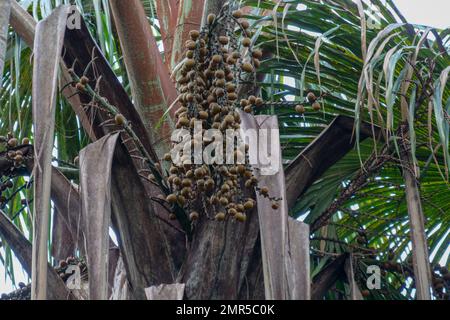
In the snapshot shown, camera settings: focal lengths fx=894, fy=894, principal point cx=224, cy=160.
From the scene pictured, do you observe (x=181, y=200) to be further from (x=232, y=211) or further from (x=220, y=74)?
(x=220, y=74)

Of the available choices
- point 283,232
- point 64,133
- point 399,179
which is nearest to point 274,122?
point 283,232

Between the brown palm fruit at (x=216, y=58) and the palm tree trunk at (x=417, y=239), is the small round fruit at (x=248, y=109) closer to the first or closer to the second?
the brown palm fruit at (x=216, y=58)

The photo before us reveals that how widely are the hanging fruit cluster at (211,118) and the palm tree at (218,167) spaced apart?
0.01 metres

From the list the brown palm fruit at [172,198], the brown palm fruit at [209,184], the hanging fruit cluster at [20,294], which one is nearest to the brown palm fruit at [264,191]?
the brown palm fruit at [209,184]

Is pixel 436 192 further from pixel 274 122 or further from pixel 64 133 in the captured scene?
pixel 64 133

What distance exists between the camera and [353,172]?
2.92 m

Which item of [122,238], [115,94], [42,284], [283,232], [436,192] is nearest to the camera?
[42,284]

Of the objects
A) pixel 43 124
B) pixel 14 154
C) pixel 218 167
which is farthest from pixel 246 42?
pixel 14 154

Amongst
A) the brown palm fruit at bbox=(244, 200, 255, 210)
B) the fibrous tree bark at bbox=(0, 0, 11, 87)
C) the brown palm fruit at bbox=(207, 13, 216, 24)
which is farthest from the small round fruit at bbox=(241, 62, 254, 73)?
the fibrous tree bark at bbox=(0, 0, 11, 87)

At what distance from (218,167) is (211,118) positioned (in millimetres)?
128

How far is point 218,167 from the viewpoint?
6.46 feet

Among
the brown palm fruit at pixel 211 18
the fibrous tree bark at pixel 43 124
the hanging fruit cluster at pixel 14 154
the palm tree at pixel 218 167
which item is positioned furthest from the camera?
the hanging fruit cluster at pixel 14 154

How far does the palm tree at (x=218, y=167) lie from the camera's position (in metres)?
1.91
